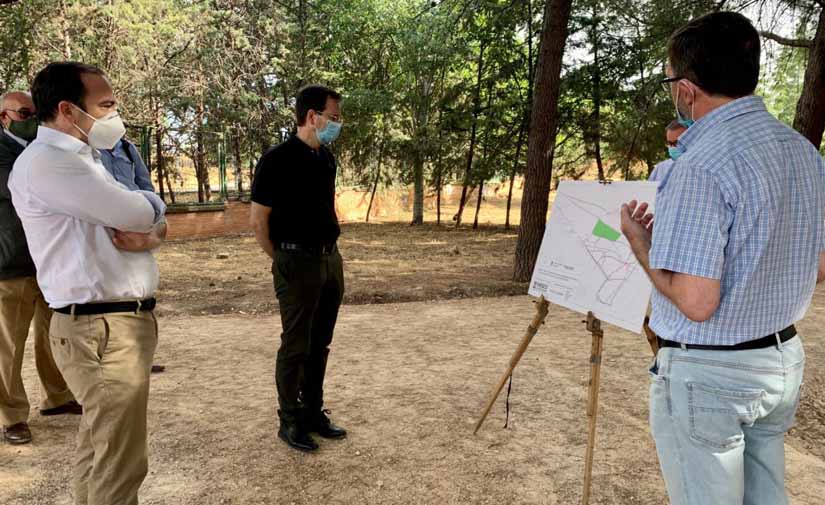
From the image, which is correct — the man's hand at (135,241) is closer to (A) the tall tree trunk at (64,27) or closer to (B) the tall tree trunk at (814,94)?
(B) the tall tree trunk at (814,94)

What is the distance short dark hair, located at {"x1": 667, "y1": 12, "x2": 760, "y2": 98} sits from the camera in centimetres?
137

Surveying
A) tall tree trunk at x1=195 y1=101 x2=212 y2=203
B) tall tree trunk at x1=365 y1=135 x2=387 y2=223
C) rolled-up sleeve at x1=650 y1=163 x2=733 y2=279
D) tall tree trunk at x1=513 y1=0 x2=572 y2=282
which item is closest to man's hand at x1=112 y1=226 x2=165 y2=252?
rolled-up sleeve at x1=650 y1=163 x2=733 y2=279

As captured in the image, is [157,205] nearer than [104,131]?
No

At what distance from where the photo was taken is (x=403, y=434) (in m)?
3.59

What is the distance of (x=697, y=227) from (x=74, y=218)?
2024 millimetres

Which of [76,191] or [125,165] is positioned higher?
[125,165]

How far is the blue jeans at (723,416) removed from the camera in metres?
1.43

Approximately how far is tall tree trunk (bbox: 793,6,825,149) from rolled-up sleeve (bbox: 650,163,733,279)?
24.7 ft

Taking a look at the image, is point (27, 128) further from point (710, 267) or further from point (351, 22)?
point (351, 22)

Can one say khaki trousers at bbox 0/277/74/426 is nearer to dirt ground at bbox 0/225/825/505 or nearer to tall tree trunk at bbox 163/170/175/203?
dirt ground at bbox 0/225/825/505

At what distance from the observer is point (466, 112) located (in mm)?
18328

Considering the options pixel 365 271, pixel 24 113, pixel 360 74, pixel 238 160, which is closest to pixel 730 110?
pixel 24 113

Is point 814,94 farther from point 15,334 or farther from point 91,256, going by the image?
point 15,334

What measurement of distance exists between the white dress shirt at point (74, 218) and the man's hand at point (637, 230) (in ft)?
5.55
